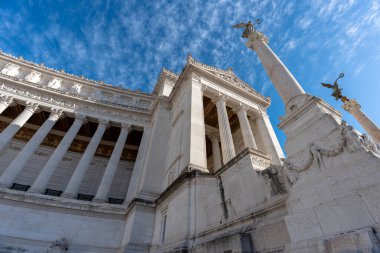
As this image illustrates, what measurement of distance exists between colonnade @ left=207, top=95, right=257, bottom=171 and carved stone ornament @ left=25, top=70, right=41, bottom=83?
85.1ft

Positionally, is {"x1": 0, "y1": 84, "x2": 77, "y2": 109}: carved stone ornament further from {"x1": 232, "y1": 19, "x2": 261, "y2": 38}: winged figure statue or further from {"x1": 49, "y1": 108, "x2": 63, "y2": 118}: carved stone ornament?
{"x1": 232, "y1": 19, "x2": 261, "y2": 38}: winged figure statue

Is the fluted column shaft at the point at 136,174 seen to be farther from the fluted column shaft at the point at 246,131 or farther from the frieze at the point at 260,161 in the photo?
the frieze at the point at 260,161

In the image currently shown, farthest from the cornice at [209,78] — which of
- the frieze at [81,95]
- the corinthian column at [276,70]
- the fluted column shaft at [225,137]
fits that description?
the corinthian column at [276,70]

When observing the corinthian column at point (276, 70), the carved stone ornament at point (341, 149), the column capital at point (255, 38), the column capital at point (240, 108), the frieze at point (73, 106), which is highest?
the frieze at point (73, 106)

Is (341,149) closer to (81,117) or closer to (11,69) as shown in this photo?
(81,117)

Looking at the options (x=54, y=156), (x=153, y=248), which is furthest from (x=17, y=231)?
(x=153, y=248)

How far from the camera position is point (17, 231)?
50.6 ft

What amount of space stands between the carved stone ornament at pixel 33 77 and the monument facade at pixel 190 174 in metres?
0.22

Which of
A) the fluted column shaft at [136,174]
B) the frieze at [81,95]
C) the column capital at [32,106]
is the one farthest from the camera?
the frieze at [81,95]

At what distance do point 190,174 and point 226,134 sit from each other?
6.48 metres

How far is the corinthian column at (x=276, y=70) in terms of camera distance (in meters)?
8.87

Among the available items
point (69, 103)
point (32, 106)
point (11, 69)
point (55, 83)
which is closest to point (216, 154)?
point (69, 103)

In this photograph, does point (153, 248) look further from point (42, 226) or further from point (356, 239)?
point (356, 239)

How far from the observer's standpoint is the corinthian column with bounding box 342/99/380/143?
1747 centimetres
